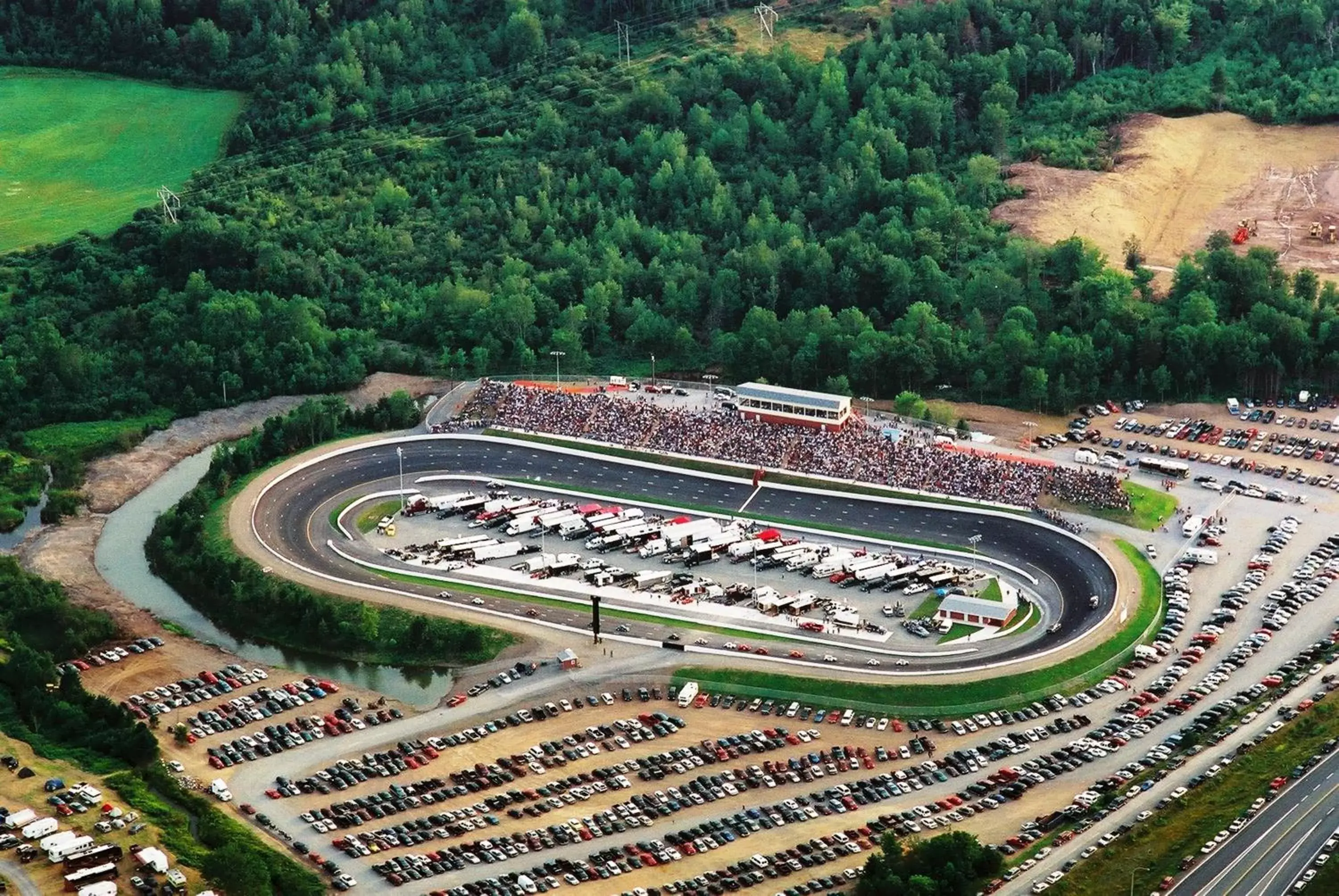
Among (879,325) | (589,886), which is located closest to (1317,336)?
(879,325)

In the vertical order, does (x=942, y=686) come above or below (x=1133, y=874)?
below

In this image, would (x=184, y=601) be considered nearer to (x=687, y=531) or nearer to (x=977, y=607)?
(x=687, y=531)

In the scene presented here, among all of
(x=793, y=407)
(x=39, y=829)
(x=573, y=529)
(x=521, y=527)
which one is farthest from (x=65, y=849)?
(x=793, y=407)

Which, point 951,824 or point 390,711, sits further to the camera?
point 390,711

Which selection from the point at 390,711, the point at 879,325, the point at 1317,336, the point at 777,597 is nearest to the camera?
the point at 390,711

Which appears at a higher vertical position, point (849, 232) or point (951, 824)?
point (849, 232)

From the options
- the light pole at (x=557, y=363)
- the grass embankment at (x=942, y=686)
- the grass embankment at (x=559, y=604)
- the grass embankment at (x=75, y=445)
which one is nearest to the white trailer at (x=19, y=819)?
the grass embankment at (x=559, y=604)

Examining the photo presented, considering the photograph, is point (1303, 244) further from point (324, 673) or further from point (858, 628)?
point (324, 673)
